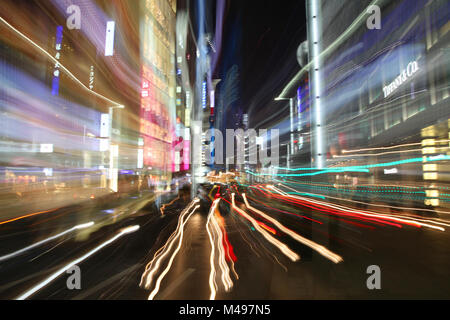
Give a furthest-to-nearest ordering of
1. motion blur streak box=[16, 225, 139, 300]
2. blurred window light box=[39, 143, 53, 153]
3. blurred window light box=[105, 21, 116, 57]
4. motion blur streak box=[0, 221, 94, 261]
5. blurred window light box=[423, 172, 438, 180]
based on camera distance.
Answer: blurred window light box=[105, 21, 116, 57], blurred window light box=[39, 143, 53, 153], blurred window light box=[423, 172, 438, 180], motion blur streak box=[0, 221, 94, 261], motion blur streak box=[16, 225, 139, 300]

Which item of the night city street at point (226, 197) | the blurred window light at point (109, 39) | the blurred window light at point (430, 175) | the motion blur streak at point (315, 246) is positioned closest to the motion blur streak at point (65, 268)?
the night city street at point (226, 197)

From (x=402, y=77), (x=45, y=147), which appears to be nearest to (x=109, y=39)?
(x=45, y=147)

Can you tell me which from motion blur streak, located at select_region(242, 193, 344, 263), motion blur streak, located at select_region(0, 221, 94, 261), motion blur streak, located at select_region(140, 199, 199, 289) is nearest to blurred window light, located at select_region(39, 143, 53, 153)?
motion blur streak, located at select_region(0, 221, 94, 261)

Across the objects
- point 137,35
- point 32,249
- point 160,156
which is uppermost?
point 137,35

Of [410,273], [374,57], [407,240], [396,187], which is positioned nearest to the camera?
[410,273]

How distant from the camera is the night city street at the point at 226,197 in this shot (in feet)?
12.3

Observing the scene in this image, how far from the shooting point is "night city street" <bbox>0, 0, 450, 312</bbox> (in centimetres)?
374

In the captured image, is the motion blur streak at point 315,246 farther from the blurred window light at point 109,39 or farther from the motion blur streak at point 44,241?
the blurred window light at point 109,39

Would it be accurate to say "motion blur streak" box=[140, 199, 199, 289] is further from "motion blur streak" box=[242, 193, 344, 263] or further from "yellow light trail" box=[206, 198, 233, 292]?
"motion blur streak" box=[242, 193, 344, 263]

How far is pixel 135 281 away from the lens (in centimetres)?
366
